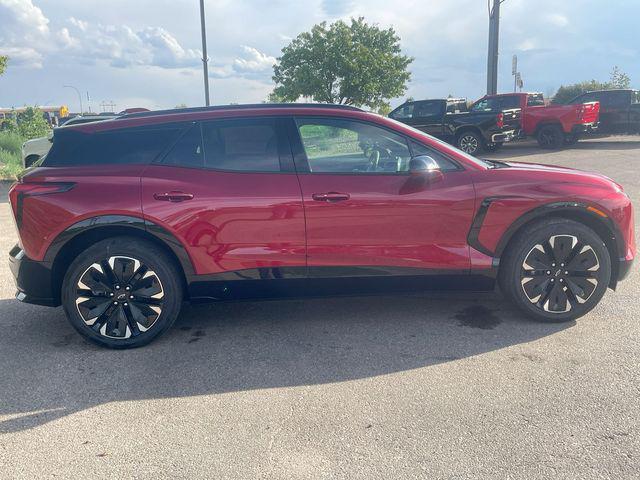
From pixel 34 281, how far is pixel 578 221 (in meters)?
4.13

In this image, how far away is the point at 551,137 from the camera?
59.3ft

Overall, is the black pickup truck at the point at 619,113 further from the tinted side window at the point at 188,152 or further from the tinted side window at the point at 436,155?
the tinted side window at the point at 188,152

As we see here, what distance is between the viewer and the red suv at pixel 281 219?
394cm

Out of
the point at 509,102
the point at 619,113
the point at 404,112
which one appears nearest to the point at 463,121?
the point at 404,112

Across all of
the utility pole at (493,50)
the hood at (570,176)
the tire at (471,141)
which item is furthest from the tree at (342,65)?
the hood at (570,176)

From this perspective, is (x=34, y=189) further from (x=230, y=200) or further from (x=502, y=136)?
(x=502, y=136)

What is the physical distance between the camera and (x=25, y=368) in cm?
378

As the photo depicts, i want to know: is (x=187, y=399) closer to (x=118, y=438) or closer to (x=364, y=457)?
(x=118, y=438)

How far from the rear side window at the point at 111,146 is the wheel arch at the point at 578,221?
2617mm

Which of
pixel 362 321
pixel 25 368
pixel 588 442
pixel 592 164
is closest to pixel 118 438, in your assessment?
pixel 25 368

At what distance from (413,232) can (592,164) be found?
490 inches

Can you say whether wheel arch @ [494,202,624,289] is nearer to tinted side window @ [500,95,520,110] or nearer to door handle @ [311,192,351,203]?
door handle @ [311,192,351,203]

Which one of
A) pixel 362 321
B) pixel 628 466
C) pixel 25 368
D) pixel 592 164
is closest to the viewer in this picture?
pixel 628 466

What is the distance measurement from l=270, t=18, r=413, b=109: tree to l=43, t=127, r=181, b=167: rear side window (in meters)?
26.3
